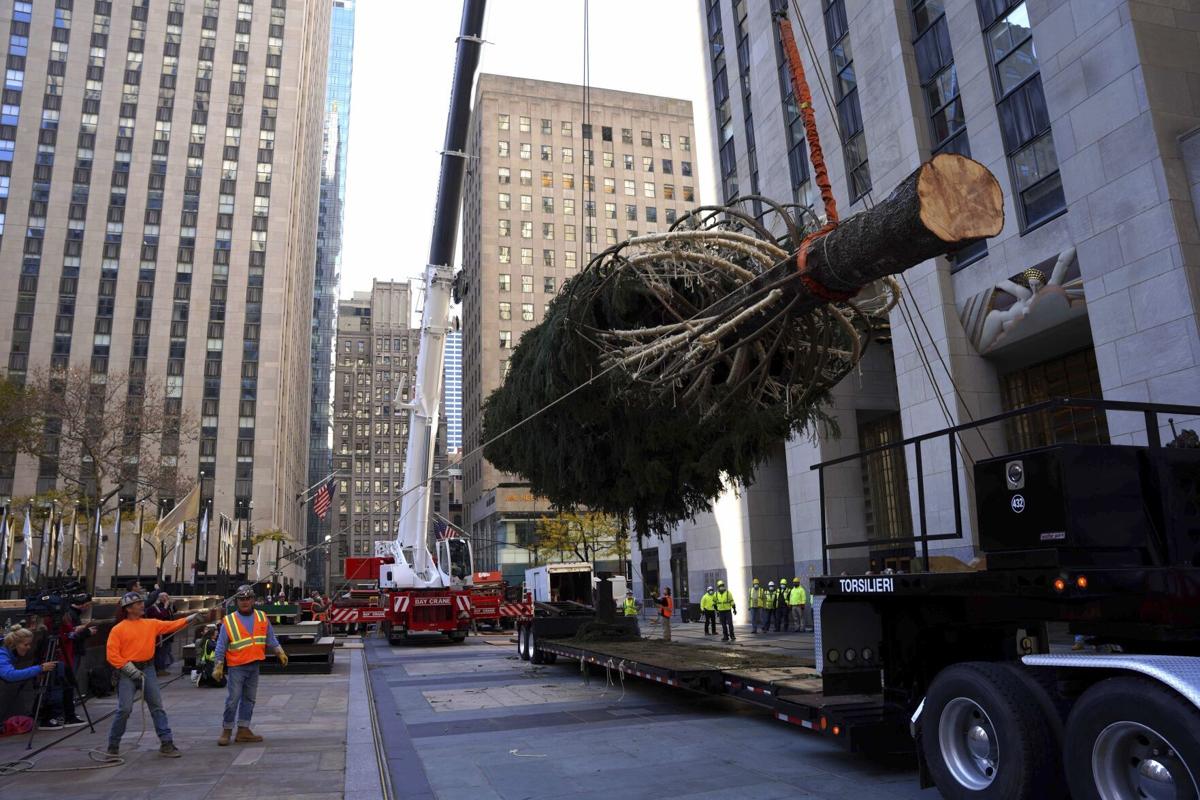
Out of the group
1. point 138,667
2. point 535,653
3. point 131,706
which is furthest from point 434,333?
point 131,706

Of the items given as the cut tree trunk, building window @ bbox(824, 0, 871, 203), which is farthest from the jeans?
the cut tree trunk

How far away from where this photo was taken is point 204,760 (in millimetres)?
8633

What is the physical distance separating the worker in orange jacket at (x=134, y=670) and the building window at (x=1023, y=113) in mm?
19267

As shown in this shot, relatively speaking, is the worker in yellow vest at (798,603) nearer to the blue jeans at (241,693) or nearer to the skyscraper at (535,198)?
the blue jeans at (241,693)

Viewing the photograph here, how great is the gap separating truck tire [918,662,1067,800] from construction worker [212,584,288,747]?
7257mm

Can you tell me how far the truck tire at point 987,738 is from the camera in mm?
5145

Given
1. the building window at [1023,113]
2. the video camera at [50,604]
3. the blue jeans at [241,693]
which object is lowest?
the blue jeans at [241,693]

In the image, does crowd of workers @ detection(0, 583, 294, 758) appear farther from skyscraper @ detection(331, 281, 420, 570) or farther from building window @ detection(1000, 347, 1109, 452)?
skyscraper @ detection(331, 281, 420, 570)

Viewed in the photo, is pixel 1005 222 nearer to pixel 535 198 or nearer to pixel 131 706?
pixel 131 706

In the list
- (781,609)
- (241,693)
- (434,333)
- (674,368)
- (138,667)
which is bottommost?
(781,609)

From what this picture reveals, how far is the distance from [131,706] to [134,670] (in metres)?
0.39

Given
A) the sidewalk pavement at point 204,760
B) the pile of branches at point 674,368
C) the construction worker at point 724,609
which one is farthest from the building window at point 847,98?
the sidewalk pavement at point 204,760

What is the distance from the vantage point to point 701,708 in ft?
38.1

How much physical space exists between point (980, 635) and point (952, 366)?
16.0 metres
